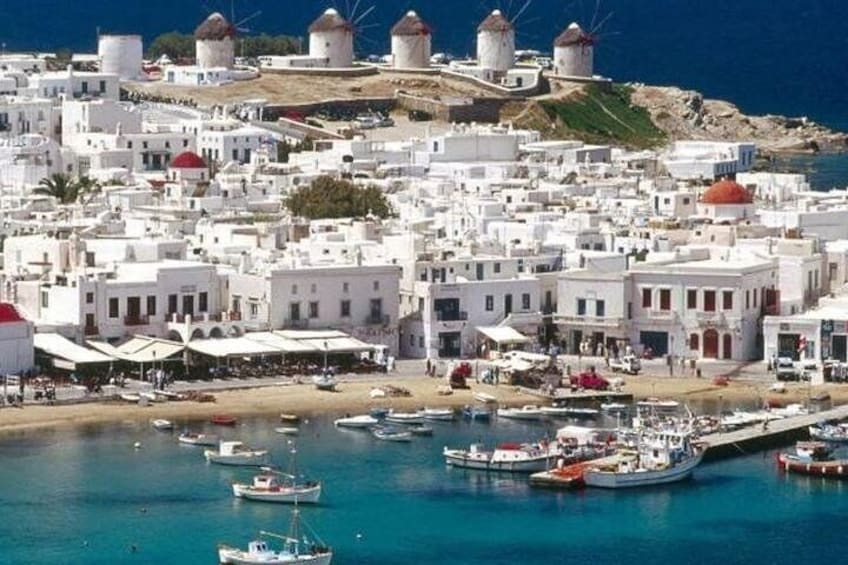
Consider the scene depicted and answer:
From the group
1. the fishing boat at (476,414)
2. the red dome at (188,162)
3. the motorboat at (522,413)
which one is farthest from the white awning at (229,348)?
the red dome at (188,162)

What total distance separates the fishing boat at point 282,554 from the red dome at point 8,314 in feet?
48.2

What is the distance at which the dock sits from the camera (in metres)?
69.9

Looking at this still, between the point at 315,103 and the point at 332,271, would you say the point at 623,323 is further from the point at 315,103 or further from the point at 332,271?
the point at 315,103

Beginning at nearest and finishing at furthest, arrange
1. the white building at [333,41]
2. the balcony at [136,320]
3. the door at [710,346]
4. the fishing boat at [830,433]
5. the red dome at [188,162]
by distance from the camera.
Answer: the fishing boat at [830,433]
the balcony at [136,320]
the door at [710,346]
the red dome at [188,162]
the white building at [333,41]

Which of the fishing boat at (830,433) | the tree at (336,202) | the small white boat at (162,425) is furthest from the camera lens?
the tree at (336,202)

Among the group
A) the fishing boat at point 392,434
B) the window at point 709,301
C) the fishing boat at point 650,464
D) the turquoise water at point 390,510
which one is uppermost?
the window at point 709,301

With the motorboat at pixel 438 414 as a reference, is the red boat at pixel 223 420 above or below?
below

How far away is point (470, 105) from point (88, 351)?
53.2 meters

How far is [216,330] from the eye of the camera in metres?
77.7

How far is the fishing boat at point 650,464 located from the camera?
66.9 metres

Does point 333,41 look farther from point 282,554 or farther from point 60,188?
point 282,554

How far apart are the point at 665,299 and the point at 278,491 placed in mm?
17028

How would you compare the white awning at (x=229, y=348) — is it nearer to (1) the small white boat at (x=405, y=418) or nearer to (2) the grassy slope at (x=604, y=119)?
(1) the small white boat at (x=405, y=418)

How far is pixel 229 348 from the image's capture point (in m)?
76.1
